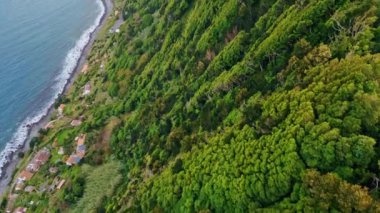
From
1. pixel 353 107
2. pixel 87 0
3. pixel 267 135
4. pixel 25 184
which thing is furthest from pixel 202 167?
pixel 87 0

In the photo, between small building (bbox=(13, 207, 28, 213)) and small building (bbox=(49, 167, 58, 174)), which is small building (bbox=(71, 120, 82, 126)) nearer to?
small building (bbox=(49, 167, 58, 174))

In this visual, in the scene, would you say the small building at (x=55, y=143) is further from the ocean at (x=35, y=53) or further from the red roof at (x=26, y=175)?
the ocean at (x=35, y=53)

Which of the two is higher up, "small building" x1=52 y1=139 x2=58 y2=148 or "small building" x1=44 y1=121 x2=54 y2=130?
"small building" x1=44 y1=121 x2=54 y2=130

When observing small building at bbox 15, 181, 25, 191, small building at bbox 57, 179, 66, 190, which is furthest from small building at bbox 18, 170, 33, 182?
small building at bbox 57, 179, 66, 190

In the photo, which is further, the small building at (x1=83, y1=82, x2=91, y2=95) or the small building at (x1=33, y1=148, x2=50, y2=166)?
the small building at (x1=83, y1=82, x2=91, y2=95)

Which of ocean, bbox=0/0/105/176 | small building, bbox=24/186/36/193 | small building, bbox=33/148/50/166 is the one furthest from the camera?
ocean, bbox=0/0/105/176

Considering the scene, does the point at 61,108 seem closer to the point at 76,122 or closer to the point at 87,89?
the point at 87,89
